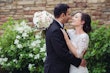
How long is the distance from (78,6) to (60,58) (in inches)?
143

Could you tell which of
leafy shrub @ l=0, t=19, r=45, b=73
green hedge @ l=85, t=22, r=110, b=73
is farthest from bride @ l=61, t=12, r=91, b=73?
leafy shrub @ l=0, t=19, r=45, b=73

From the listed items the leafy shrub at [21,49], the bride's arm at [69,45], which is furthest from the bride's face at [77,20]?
the leafy shrub at [21,49]

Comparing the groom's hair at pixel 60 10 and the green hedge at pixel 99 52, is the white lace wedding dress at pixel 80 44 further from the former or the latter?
the green hedge at pixel 99 52

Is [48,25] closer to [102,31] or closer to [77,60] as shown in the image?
[77,60]

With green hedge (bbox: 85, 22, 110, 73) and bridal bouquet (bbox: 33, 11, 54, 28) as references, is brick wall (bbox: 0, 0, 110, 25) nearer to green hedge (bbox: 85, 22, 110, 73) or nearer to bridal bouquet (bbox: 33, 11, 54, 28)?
green hedge (bbox: 85, 22, 110, 73)

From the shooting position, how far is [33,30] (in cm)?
834

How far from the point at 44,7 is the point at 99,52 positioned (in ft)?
7.76

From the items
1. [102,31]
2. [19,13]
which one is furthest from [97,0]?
[19,13]

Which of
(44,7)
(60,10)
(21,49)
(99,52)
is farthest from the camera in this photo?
(44,7)

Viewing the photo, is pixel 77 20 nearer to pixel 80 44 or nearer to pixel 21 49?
pixel 80 44

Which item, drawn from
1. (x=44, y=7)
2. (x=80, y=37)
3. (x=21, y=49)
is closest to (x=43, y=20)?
(x=80, y=37)

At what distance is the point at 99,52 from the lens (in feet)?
24.1

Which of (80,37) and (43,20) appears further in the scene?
(43,20)

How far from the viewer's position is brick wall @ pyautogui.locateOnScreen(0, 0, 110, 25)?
8.66 meters
